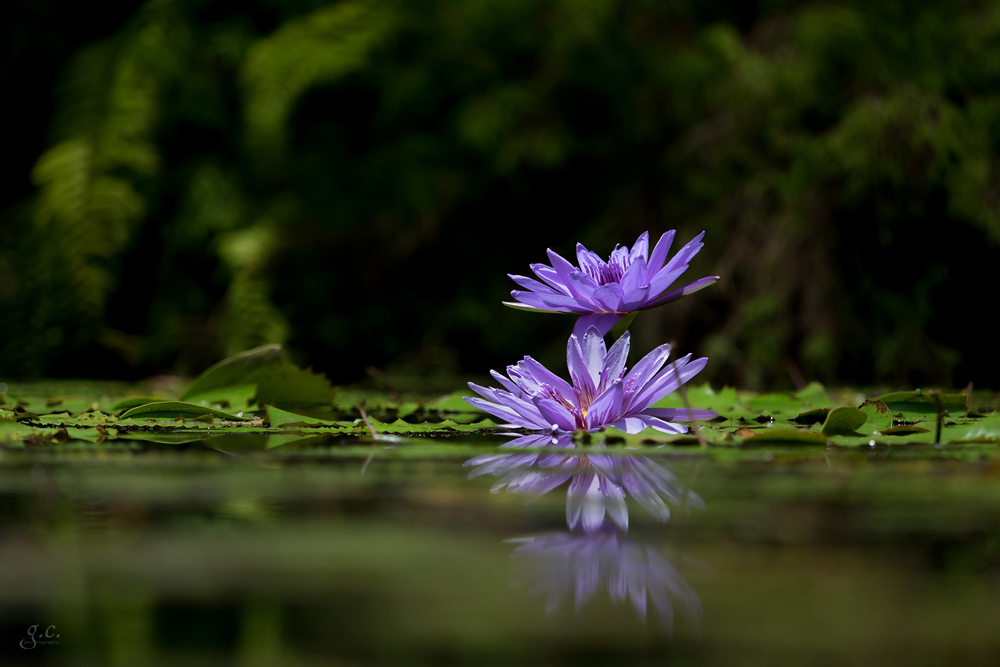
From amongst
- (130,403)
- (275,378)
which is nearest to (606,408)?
(275,378)

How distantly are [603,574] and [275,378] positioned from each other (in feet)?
2.90

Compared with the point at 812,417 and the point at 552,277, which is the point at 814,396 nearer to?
the point at 812,417

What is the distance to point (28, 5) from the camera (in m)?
3.62

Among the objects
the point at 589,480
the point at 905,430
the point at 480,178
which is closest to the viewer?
the point at 589,480

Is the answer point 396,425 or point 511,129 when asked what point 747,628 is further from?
point 511,129

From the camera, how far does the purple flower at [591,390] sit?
0.94 metres

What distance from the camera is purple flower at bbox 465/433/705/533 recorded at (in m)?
0.54

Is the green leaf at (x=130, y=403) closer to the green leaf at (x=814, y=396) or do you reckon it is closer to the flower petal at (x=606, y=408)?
the flower petal at (x=606, y=408)

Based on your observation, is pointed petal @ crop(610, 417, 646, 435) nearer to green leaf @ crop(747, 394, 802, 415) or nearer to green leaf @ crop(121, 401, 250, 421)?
green leaf @ crop(747, 394, 802, 415)

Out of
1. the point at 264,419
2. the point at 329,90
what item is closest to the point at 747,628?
the point at 264,419

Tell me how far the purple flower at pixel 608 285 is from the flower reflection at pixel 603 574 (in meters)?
0.48

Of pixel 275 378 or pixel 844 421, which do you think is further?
pixel 275 378

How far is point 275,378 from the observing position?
3.90 feet

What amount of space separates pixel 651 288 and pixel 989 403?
0.89 metres
